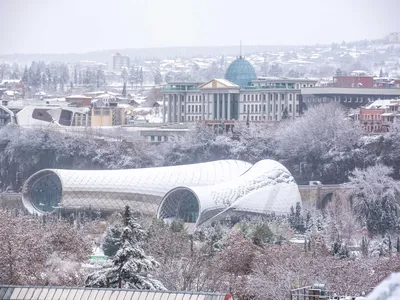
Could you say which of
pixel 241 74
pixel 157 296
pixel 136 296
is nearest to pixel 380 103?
pixel 241 74

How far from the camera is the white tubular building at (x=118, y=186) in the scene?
11644 cm

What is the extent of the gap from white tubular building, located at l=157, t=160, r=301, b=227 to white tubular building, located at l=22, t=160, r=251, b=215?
278 cm

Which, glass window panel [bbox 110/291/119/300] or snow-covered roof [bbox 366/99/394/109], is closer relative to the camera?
glass window panel [bbox 110/291/119/300]

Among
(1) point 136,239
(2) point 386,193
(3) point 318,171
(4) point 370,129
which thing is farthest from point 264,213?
(1) point 136,239

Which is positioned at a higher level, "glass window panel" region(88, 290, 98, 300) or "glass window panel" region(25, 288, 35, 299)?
"glass window panel" region(88, 290, 98, 300)

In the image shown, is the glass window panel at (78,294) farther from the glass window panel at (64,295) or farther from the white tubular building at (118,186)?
the white tubular building at (118,186)

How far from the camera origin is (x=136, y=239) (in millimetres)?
58469

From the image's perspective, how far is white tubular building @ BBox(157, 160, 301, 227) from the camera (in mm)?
108500

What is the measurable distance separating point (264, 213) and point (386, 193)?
9.87m

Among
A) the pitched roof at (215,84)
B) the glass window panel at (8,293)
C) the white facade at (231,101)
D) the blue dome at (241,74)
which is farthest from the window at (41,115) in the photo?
the glass window panel at (8,293)

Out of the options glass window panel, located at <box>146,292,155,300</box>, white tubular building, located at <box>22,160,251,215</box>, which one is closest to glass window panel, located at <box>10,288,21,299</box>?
glass window panel, located at <box>146,292,155,300</box>

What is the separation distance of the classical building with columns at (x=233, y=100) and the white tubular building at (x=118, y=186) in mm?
34310

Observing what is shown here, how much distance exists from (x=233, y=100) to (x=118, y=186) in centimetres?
4249

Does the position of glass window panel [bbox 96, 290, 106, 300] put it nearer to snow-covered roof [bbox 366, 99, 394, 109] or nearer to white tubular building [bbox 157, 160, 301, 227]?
white tubular building [bbox 157, 160, 301, 227]
